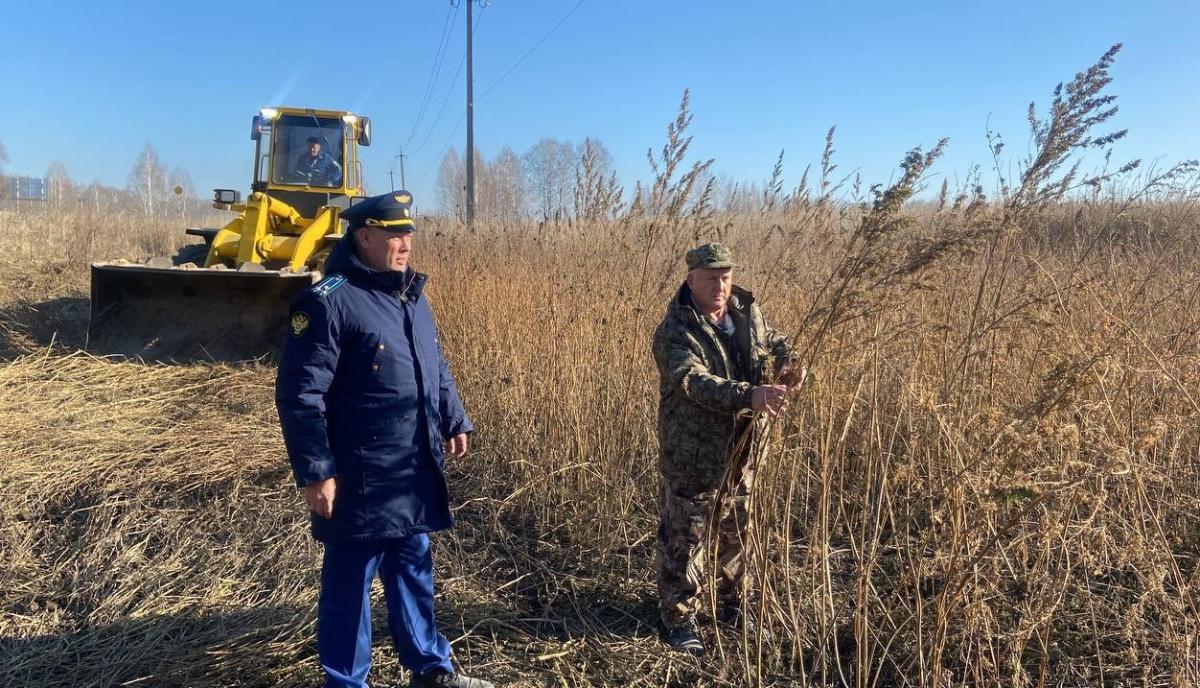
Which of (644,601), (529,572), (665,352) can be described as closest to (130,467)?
(529,572)

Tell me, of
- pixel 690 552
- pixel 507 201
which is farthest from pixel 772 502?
pixel 507 201

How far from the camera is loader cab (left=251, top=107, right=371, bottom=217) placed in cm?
821

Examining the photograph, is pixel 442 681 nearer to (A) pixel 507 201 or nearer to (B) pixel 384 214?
(B) pixel 384 214

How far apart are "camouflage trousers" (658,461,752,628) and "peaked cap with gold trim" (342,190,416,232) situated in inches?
46.9

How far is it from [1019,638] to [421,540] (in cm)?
160

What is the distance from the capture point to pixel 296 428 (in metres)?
1.74

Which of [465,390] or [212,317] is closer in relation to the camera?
[465,390]

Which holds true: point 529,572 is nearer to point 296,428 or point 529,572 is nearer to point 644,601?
point 644,601

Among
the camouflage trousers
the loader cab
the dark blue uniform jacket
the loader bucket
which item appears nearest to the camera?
the dark blue uniform jacket

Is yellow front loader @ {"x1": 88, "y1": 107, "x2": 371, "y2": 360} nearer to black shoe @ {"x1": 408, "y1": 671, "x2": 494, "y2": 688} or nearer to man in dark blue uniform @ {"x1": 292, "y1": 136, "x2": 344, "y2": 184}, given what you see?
man in dark blue uniform @ {"x1": 292, "y1": 136, "x2": 344, "y2": 184}

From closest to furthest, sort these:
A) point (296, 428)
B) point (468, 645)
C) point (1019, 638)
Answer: point (1019, 638)
point (296, 428)
point (468, 645)

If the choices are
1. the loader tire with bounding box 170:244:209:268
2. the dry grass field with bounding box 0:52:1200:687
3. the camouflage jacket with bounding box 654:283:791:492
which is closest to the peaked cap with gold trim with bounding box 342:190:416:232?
the camouflage jacket with bounding box 654:283:791:492

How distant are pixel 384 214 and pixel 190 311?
16.5 ft

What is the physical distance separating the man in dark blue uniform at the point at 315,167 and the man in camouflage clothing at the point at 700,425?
24.0 ft
